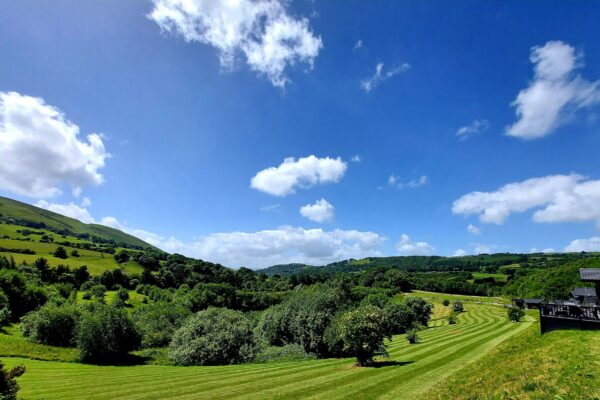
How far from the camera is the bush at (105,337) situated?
55.7 meters

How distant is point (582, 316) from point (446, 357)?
15145 millimetres

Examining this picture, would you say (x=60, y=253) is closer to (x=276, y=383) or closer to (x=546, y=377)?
(x=276, y=383)

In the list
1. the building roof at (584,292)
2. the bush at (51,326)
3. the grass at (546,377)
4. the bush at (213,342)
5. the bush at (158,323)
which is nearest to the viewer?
the grass at (546,377)

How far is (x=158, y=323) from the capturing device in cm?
8281

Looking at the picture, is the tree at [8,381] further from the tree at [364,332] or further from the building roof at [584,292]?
the building roof at [584,292]

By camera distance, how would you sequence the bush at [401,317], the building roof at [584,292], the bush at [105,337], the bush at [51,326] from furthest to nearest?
1. the bush at [401,317]
2. the bush at [51,326]
3. the building roof at [584,292]
4. the bush at [105,337]

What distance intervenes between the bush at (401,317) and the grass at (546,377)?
79614 mm

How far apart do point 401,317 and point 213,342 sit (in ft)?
219

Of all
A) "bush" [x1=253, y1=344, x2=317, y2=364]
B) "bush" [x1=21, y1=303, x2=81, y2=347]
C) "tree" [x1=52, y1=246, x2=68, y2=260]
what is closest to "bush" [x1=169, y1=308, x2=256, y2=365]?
"bush" [x1=253, y1=344, x2=317, y2=364]

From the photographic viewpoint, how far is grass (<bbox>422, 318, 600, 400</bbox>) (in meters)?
14.5

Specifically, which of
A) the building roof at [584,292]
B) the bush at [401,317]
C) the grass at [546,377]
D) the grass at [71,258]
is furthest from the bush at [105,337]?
the grass at [71,258]

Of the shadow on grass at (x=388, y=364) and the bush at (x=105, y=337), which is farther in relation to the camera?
the bush at (x=105, y=337)

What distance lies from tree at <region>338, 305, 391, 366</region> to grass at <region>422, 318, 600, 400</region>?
393 inches

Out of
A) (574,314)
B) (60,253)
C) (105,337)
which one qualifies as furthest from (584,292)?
(60,253)
